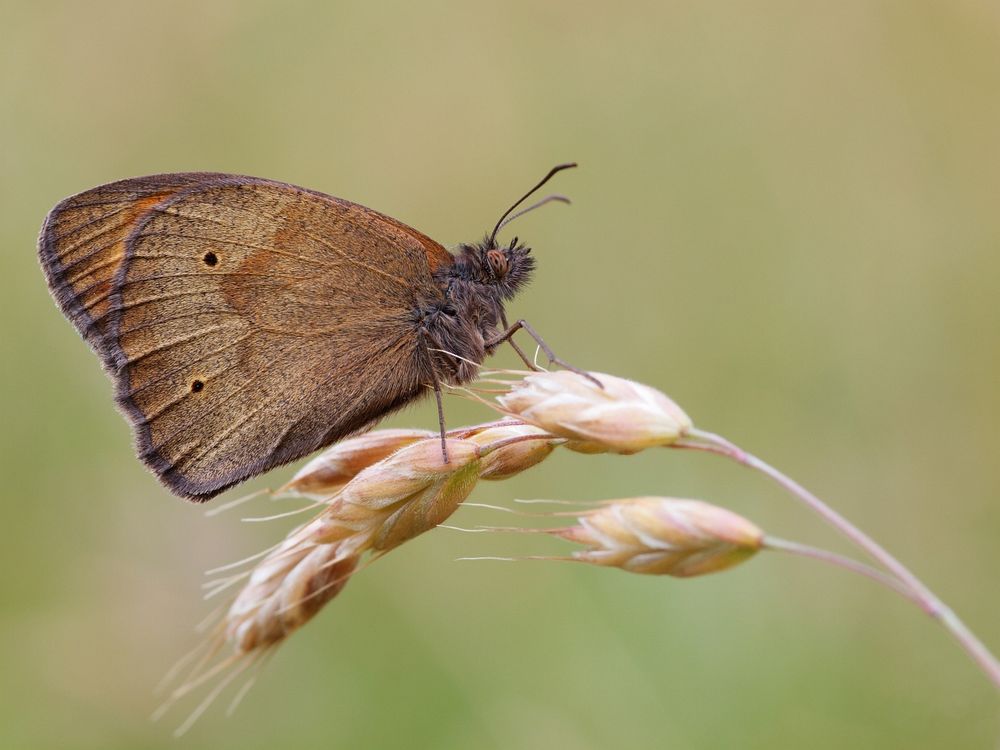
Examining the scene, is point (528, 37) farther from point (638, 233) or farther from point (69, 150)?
point (69, 150)

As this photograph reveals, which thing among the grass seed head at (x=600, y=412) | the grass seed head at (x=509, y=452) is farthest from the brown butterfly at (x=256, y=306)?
the grass seed head at (x=600, y=412)

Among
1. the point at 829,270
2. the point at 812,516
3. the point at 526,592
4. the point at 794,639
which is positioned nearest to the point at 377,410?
the point at 526,592

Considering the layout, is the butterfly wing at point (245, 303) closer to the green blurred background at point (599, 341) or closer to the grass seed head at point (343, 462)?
the grass seed head at point (343, 462)

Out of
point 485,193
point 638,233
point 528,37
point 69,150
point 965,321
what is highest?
point 69,150

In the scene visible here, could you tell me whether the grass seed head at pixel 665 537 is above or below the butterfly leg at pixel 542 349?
below

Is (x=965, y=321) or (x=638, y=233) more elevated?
(x=638, y=233)

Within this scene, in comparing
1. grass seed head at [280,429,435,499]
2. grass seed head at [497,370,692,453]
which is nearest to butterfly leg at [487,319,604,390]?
grass seed head at [497,370,692,453]

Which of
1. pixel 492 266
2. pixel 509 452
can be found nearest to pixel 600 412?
pixel 509 452

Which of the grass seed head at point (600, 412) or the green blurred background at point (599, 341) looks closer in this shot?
the grass seed head at point (600, 412)
